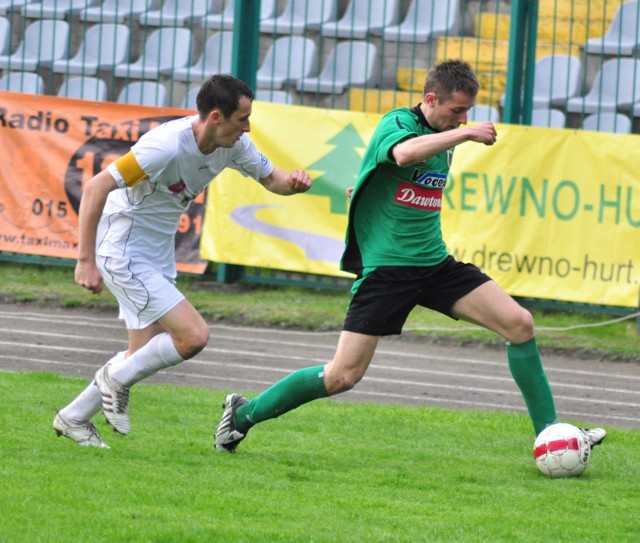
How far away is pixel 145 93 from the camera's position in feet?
51.7

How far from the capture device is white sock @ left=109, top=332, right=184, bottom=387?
657cm

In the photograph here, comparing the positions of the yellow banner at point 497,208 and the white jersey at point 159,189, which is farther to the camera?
the yellow banner at point 497,208

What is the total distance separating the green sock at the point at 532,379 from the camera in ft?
22.3

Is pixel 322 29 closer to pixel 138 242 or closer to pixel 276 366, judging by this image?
pixel 276 366

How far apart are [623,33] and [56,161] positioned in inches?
238

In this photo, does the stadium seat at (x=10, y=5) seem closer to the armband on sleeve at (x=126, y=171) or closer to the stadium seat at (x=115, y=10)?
the stadium seat at (x=115, y=10)

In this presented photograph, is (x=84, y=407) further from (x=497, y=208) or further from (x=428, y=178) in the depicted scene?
(x=497, y=208)

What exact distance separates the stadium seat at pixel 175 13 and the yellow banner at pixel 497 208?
2.67m

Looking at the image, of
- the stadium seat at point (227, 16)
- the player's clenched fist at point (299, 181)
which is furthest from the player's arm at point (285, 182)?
the stadium seat at point (227, 16)

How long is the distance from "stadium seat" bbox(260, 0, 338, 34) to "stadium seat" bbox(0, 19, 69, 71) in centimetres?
282

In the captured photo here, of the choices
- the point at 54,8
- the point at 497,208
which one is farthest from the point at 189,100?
the point at 497,208

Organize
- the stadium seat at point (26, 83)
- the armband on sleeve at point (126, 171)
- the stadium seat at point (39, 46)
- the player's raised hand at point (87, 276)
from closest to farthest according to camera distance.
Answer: the player's raised hand at point (87, 276), the armband on sleeve at point (126, 171), the stadium seat at point (26, 83), the stadium seat at point (39, 46)

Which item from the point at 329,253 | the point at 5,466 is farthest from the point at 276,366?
the point at 5,466

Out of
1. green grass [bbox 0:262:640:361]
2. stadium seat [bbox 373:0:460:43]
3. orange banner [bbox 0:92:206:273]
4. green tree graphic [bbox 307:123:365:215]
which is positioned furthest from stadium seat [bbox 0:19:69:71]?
green tree graphic [bbox 307:123:365:215]
